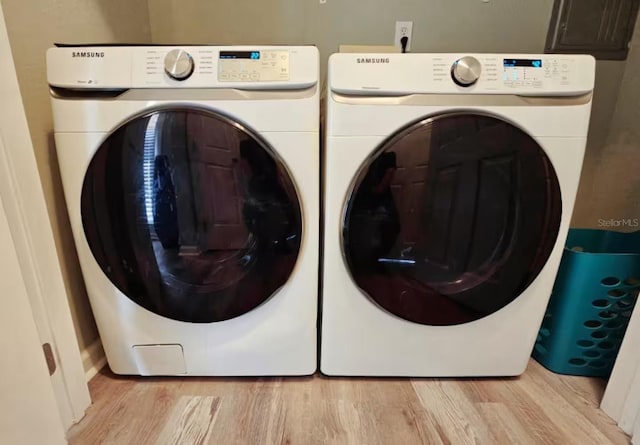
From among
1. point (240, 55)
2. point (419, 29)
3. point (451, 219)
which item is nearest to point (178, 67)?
point (240, 55)

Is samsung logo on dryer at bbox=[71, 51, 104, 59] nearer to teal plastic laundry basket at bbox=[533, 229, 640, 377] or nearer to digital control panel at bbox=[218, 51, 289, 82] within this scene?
digital control panel at bbox=[218, 51, 289, 82]

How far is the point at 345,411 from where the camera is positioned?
0.93 meters

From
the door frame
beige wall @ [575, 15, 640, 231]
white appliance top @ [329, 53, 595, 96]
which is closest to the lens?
the door frame

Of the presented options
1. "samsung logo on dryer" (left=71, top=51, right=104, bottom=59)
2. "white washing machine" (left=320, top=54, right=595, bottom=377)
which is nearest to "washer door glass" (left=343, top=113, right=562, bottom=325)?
"white washing machine" (left=320, top=54, right=595, bottom=377)

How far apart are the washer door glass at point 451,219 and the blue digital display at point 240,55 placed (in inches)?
13.5

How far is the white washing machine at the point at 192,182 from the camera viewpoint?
0.78 m

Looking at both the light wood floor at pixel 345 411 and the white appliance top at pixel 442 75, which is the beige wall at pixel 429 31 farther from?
the light wood floor at pixel 345 411

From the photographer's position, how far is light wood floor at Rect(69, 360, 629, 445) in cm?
86

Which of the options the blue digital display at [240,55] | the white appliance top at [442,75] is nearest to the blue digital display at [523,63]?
the white appliance top at [442,75]

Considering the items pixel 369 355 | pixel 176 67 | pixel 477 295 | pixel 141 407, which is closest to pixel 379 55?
pixel 176 67

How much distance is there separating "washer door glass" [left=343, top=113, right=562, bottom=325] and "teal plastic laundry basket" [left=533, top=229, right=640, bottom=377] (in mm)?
192

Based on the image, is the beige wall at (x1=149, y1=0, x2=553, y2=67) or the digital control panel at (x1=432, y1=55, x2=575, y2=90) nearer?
the digital control panel at (x1=432, y1=55, x2=575, y2=90)

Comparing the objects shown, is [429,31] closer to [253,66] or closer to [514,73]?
[514,73]

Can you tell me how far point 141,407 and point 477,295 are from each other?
908 mm
